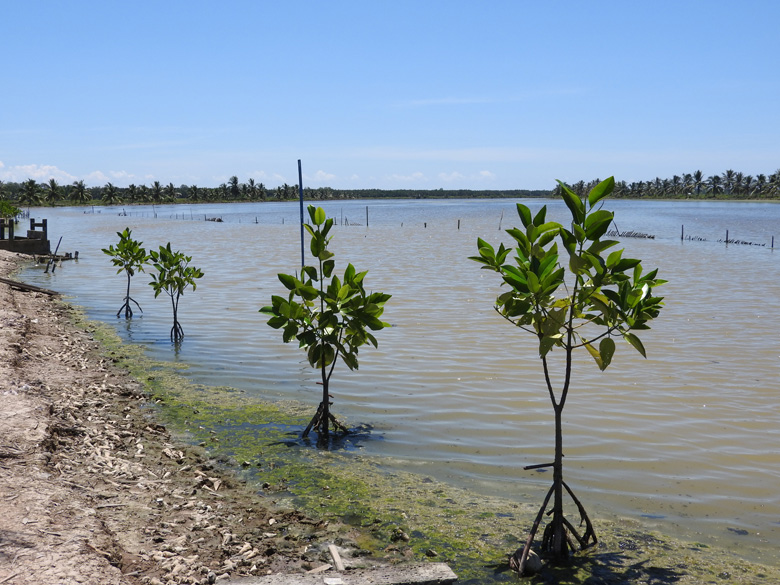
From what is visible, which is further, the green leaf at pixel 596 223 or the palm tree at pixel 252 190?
the palm tree at pixel 252 190

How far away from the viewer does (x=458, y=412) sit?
9203 millimetres

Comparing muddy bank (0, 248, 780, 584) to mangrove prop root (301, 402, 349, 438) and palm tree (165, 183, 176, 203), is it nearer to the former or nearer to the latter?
mangrove prop root (301, 402, 349, 438)

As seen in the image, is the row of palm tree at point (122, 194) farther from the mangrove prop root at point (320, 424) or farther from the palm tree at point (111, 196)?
the mangrove prop root at point (320, 424)

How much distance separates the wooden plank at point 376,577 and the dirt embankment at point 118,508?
0.98ft

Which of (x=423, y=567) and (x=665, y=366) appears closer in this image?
(x=423, y=567)

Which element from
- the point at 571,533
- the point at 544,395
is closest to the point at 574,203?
the point at 571,533

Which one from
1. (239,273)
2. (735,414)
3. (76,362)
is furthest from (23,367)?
(239,273)

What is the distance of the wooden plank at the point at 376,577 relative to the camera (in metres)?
4.39

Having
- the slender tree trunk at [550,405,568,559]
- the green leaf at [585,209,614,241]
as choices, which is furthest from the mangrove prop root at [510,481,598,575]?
the green leaf at [585,209,614,241]

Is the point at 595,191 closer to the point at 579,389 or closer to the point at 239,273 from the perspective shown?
the point at 579,389

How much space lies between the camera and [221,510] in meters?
5.80

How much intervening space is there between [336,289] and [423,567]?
3.52m

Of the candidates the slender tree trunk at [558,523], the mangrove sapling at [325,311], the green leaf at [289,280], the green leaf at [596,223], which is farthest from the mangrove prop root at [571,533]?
the green leaf at [289,280]

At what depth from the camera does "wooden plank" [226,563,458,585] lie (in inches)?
173
